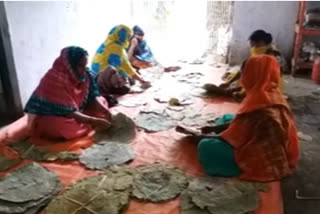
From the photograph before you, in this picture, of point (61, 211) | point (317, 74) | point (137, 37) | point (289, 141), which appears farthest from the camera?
point (137, 37)

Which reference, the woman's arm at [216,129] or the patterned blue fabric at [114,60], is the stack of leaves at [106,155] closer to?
the woman's arm at [216,129]

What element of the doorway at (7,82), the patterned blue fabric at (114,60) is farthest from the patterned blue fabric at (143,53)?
the doorway at (7,82)

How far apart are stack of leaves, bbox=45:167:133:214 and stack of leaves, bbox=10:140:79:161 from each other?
0.27 m

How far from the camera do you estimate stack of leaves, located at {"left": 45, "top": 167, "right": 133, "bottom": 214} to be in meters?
1.63

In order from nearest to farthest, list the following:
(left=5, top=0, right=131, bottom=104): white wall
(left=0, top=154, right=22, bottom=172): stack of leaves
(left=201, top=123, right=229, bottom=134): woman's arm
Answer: (left=0, top=154, right=22, bottom=172): stack of leaves, (left=201, top=123, right=229, bottom=134): woman's arm, (left=5, top=0, right=131, bottom=104): white wall

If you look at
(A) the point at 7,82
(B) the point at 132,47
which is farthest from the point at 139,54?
(A) the point at 7,82

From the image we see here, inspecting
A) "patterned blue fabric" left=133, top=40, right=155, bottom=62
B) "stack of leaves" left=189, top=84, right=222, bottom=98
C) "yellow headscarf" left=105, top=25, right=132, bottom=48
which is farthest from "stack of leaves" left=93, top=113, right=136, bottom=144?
"patterned blue fabric" left=133, top=40, right=155, bottom=62

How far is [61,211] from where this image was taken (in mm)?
1621

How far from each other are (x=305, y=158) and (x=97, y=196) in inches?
51.8

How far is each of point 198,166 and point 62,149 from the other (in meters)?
0.83

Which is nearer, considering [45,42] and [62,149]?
[62,149]

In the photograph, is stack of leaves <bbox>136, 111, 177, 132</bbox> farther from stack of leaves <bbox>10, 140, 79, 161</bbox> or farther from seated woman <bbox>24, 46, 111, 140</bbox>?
stack of leaves <bbox>10, 140, 79, 161</bbox>

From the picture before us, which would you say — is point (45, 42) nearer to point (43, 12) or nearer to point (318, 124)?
point (43, 12)

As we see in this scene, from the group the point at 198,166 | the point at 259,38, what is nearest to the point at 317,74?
the point at 259,38
